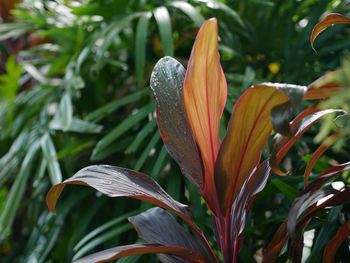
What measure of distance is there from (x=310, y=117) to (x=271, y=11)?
30.7 inches

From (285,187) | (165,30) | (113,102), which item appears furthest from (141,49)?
(285,187)

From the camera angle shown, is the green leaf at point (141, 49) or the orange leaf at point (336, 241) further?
the green leaf at point (141, 49)

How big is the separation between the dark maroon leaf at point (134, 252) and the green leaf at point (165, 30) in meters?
0.58

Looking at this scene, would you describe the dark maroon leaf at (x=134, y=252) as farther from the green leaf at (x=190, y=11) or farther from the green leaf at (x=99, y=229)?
the green leaf at (x=190, y=11)

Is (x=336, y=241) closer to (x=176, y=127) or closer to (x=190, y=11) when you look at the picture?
(x=176, y=127)

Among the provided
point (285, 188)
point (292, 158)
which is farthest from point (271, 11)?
point (285, 188)

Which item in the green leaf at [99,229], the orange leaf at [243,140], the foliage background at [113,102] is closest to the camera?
the orange leaf at [243,140]

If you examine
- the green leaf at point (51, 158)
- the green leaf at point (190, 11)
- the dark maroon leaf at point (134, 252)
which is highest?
the dark maroon leaf at point (134, 252)

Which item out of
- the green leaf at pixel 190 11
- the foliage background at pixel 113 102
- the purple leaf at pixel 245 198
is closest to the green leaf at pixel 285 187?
the foliage background at pixel 113 102

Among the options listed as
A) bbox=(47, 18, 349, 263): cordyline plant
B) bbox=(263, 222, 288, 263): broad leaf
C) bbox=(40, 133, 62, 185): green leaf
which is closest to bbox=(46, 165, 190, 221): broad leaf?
bbox=(47, 18, 349, 263): cordyline plant

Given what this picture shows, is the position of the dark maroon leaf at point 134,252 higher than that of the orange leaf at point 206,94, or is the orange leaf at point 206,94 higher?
the orange leaf at point 206,94

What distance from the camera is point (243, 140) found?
698mm

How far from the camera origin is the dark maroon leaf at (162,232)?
0.76 meters

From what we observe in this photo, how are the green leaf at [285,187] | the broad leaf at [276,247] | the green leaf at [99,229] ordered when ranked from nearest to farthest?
1. the broad leaf at [276,247]
2. the green leaf at [285,187]
3. the green leaf at [99,229]
